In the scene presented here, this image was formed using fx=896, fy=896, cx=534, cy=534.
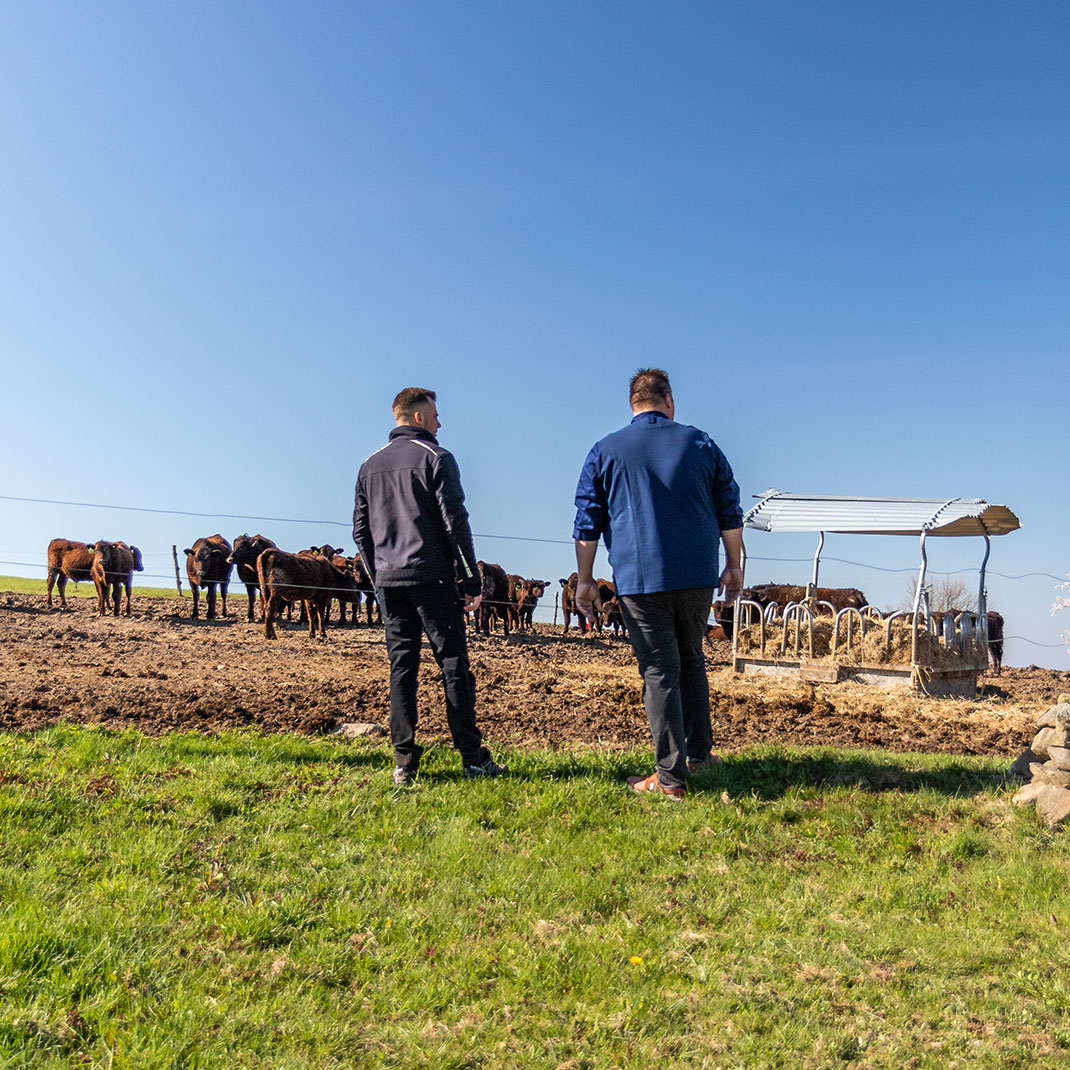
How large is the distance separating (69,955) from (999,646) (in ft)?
83.5

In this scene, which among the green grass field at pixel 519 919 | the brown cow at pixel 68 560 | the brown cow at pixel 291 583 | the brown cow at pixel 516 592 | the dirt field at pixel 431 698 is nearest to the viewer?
the green grass field at pixel 519 919

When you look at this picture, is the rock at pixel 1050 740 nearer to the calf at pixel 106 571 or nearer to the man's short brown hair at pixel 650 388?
the man's short brown hair at pixel 650 388

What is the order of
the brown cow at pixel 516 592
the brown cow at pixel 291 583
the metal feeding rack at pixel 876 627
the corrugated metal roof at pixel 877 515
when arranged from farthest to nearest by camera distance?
the brown cow at pixel 516 592 < the brown cow at pixel 291 583 < the corrugated metal roof at pixel 877 515 < the metal feeding rack at pixel 876 627

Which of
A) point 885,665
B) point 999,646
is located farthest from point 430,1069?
point 999,646

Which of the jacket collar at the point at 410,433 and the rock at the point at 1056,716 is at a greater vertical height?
the jacket collar at the point at 410,433

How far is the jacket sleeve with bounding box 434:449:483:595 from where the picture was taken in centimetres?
581

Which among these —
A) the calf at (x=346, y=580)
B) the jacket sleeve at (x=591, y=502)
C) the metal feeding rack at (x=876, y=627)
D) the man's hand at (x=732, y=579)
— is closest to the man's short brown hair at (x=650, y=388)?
the jacket sleeve at (x=591, y=502)

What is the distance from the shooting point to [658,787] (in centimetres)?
582

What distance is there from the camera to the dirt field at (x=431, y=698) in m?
8.07

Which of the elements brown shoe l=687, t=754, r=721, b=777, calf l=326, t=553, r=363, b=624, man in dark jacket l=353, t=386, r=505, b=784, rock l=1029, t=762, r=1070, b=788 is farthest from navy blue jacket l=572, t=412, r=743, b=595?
calf l=326, t=553, r=363, b=624

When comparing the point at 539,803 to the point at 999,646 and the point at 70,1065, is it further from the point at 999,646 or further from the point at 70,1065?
the point at 999,646

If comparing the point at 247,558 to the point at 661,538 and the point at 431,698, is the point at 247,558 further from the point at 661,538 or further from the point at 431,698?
the point at 661,538

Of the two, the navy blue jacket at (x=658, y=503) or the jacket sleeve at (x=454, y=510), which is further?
the jacket sleeve at (x=454, y=510)

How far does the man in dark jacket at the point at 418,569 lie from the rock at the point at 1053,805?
3454 millimetres
